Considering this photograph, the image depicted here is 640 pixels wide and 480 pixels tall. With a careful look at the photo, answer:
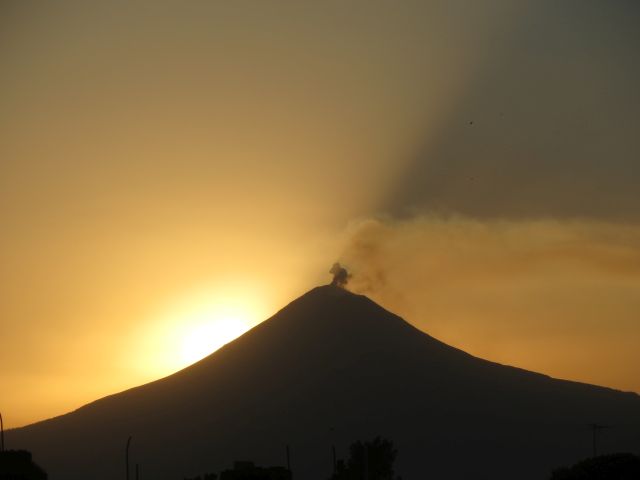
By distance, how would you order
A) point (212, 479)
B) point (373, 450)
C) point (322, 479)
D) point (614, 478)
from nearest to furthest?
1. point (614, 478)
2. point (212, 479)
3. point (373, 450)
4. point (322, 479)

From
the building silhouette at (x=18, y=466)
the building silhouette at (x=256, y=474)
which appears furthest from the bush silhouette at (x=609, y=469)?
the building silhouette at (x=18, y=466)

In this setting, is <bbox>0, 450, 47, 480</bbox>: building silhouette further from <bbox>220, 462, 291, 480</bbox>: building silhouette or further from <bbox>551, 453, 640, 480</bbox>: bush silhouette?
<bbox>551, 453, 640, 480</bbox>: bush silhouette

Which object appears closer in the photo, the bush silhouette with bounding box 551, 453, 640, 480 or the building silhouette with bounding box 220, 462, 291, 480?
the bush silhouette with bounding box 551, 453, 640, 480

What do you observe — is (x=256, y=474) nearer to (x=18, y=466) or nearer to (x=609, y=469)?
(x=18, y=466)

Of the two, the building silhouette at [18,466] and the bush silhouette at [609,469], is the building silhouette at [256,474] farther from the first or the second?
the bush silhouette at [609,469]

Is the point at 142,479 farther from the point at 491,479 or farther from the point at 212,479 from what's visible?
the point at 212,479

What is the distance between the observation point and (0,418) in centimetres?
6556

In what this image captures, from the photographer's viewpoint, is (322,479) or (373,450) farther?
(322,479)

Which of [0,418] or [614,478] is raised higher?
[0,418]

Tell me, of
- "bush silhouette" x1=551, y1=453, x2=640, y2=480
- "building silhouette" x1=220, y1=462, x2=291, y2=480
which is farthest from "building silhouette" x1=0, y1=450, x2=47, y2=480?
"bush silhouette" x1=551, y1=453, x2=640, y2=480

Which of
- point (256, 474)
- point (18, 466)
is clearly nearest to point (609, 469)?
point (256, 474)

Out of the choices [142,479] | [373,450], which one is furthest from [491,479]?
[373,450]

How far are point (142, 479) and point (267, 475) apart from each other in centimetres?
14088

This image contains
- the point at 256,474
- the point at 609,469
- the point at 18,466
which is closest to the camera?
the point at 609,469
